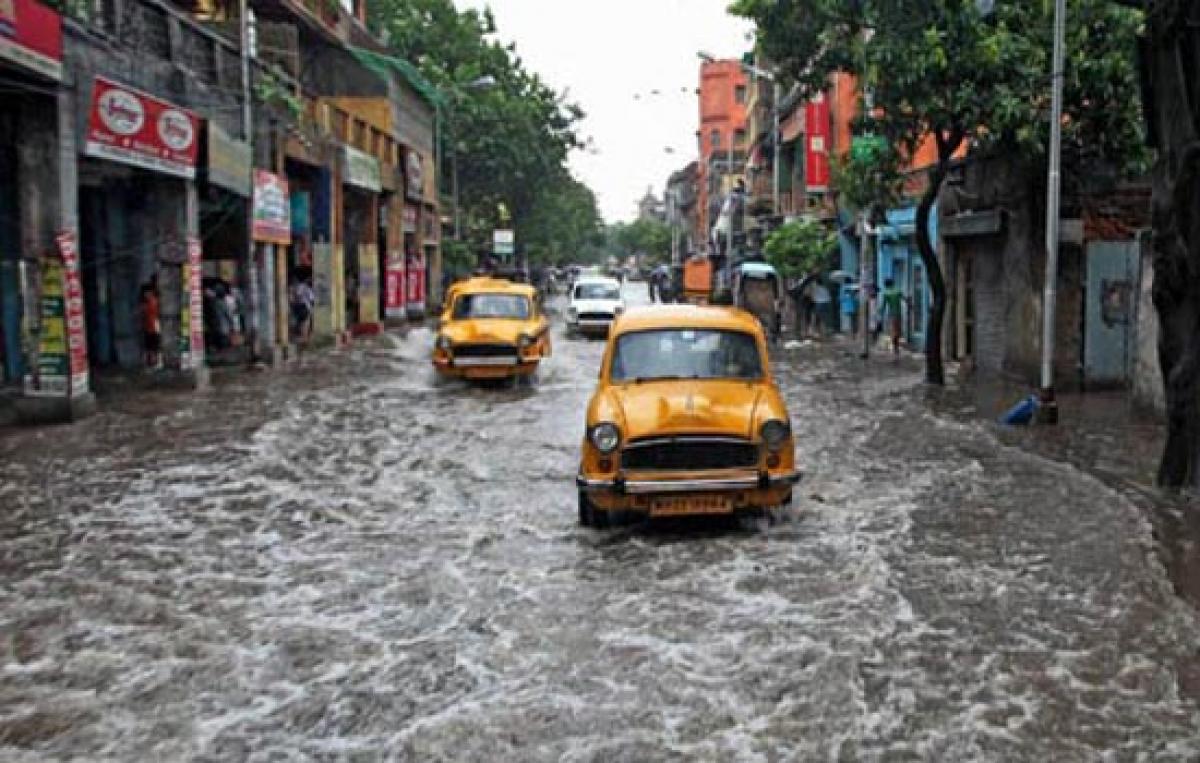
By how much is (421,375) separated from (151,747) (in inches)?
759

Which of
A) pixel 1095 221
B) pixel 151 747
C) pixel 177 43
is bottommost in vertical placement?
pixel 151 747

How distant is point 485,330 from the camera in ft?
72.2

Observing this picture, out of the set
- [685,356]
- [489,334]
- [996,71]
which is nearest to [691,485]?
[685,356]

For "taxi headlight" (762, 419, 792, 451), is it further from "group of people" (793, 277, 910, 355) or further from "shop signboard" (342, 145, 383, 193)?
"shop signboard" (342, 145, 383, 193)

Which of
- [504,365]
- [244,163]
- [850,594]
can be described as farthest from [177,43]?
[850,594]

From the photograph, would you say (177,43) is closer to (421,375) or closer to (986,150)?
(421,375)

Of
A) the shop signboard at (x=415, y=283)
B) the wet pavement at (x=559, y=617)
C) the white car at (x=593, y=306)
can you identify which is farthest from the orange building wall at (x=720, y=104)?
the wet pavement at (x=559, y=617)

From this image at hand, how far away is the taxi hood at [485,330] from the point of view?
71.2 feet

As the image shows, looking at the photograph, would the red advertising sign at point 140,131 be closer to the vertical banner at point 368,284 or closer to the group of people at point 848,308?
the group of people at point 848,308

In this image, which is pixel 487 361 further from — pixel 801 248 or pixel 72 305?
pixel 801 248

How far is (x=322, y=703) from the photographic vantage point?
6363 mm

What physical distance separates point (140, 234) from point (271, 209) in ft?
8.96

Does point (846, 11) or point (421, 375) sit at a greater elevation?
point (846, 11)

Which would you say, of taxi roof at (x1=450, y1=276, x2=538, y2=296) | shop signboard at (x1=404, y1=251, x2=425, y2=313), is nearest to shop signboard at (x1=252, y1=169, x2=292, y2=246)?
taxi roof at (x1=450, y1=276, x2=538, y2=296)
